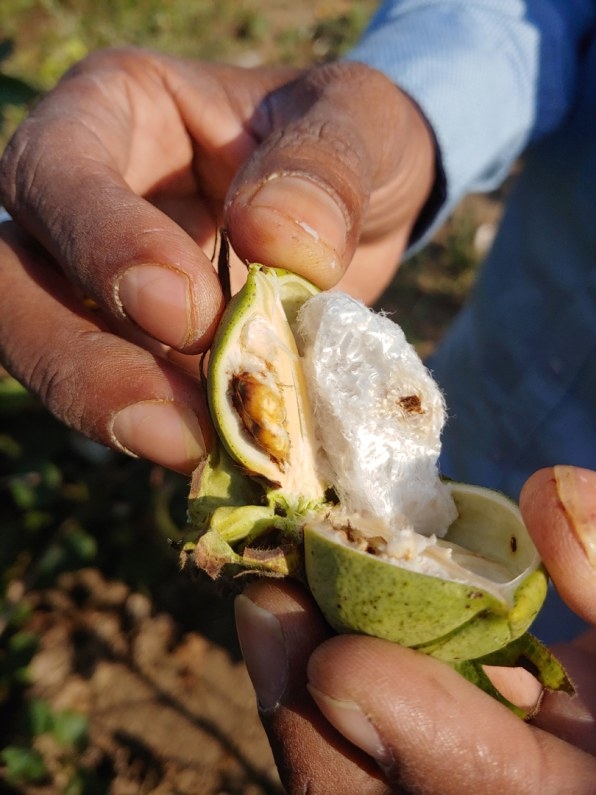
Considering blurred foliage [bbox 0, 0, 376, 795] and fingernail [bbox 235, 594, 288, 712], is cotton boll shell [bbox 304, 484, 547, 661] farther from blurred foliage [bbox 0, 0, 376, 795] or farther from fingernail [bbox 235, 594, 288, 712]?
blurred foliage [bbox 0, 0, 376, 795]

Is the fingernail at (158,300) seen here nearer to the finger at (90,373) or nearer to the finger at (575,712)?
the finger at (90,373)

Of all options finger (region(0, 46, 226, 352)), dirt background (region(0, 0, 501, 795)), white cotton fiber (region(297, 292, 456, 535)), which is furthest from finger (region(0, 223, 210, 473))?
dirt background (region(0, 0, 501, 795))

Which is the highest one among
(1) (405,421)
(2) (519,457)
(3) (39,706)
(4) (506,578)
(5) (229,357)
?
(5) (229,357)

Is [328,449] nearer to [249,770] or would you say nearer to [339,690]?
[339,690]

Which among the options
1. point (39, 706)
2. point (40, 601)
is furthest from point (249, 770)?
point (40, 601)

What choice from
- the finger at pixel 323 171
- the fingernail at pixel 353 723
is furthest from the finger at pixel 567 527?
→ the finger at pixel 323 171
